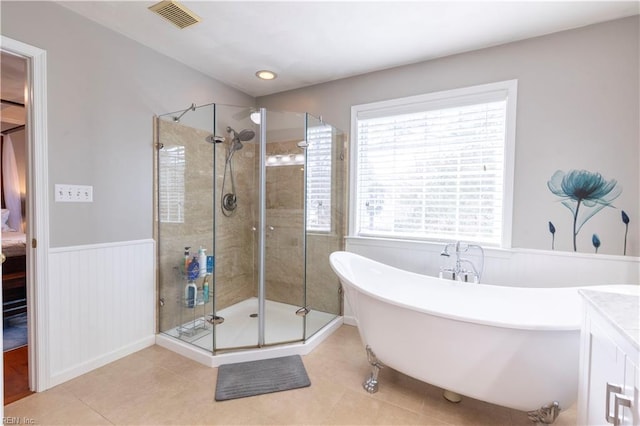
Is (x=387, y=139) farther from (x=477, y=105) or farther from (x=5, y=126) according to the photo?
(x=5, y=126)

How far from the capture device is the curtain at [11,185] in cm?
439

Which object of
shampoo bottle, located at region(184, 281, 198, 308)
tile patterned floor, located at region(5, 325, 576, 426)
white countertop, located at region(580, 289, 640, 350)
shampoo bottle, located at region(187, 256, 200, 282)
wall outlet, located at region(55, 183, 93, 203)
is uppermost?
wall outlet, located at region(55, 183, 93, 203)

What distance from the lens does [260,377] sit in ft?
6.54

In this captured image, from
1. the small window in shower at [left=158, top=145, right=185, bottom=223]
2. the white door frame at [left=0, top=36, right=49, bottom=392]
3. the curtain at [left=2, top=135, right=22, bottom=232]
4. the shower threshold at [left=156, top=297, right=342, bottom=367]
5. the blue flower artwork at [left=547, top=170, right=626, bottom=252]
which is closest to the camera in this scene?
the white door frame at [left=0, top=36, right=49, bottom=392]

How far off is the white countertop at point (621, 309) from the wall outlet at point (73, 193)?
277 cm

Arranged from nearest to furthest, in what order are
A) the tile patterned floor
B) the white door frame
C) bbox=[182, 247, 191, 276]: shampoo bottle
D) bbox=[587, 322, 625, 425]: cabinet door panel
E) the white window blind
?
bbox=[587, 322, 625, 425]: cabinet door panel
the tile patterned floor
the white door frame
bbox=[182, 247, 191, 276]: shampoo bottle
the white window blind

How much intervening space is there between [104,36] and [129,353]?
2.34 meters

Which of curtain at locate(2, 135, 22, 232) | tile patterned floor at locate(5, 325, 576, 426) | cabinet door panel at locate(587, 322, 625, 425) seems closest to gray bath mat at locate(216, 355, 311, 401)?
tile patterned floor at locate(5, 325, 576, 426)

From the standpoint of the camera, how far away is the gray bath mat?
6.06 feet

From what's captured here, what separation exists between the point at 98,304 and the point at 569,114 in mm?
3603

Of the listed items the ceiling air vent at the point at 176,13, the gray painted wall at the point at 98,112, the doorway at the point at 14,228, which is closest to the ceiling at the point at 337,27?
the ceiling air vent at the point at 176,13

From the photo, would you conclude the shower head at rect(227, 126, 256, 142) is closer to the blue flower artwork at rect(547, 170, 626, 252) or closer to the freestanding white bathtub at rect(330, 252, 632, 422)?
the freestanding white bathtub at rect(330, 252, 632, 422)

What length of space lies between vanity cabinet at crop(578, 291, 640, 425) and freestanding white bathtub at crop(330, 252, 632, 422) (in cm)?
24

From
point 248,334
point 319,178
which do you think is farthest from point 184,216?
point 319,178
